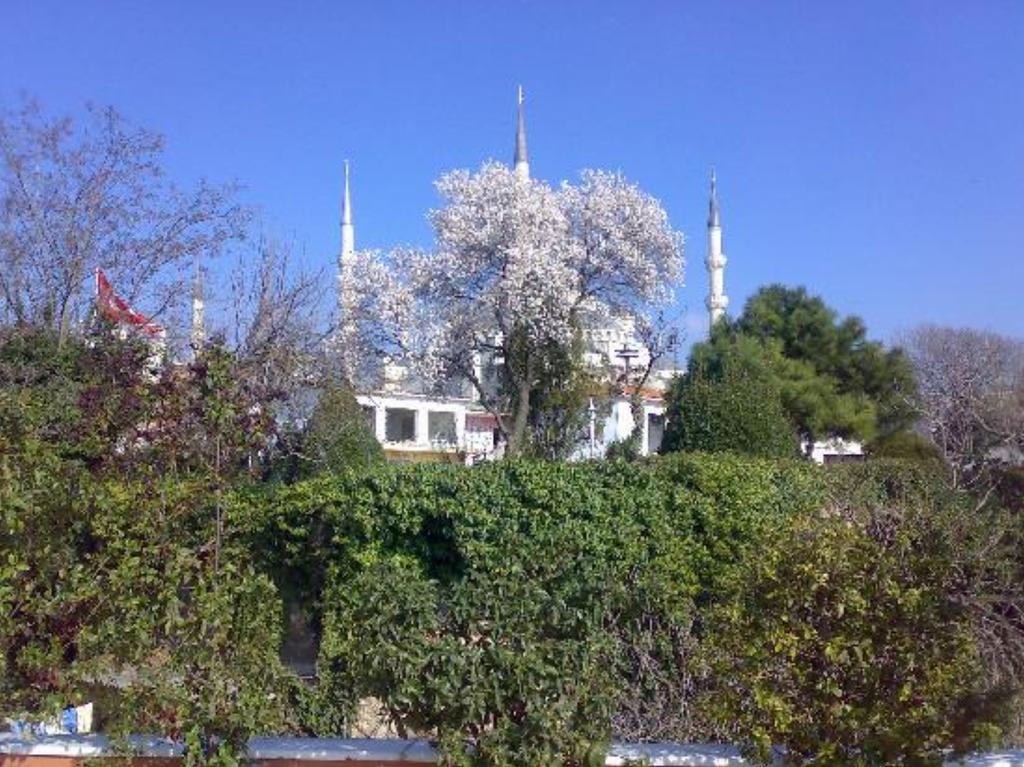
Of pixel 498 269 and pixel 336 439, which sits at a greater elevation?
pixel 498 269

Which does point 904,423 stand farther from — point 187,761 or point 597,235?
point 187,761

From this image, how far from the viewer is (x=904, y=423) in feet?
108

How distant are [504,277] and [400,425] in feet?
34.6

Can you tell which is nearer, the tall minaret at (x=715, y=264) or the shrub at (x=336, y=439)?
the shrub at (x=336, y=439)

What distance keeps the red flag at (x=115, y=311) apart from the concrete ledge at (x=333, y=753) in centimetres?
872

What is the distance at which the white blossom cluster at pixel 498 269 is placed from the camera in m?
27.3

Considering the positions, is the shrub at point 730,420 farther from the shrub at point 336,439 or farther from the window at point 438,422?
the window at point 438,422

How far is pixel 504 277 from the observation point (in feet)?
88.5

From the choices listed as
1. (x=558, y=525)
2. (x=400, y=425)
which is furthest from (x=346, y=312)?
(x=558, y=525)

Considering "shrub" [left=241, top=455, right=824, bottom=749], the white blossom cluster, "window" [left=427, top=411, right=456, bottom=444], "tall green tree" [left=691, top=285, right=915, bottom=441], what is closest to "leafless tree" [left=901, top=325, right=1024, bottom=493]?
"tall green tree" [left=691, top=285, right=915, bottom=441]

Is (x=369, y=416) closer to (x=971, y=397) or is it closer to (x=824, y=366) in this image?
(x=971, y=397)

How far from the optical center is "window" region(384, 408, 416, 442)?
115 feet

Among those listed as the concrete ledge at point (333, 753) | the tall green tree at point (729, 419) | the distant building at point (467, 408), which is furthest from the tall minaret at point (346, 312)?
the concrete ledge at point (333, 753)

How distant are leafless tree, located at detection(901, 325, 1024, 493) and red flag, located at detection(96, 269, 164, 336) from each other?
8884 millimetres
